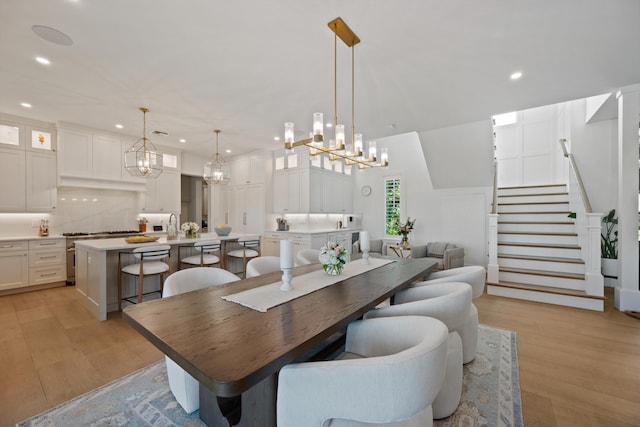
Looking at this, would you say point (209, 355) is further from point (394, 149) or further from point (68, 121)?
point (394, 149)

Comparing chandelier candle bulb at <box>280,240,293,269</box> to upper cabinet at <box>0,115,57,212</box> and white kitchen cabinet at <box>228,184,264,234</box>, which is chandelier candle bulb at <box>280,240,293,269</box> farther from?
upper cabinet at <box>0,115,57,212</box>

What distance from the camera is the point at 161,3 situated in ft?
6.54

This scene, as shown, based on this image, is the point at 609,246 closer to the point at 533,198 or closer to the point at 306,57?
the point at 533,198

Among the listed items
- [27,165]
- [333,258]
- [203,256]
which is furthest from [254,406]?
[27,165]

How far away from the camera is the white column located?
3391 millimetres

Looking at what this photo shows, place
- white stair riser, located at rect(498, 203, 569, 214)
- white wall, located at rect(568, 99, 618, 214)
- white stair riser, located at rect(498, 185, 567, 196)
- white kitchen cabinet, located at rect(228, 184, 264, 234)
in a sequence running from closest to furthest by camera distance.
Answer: white wall, located at rect(568, 99, 618, 214), white stair riser, located at rect(498, 203, 569, 214), white stair riser, located at rect(498, 185, 567, 196), white kitchen cabinet, located at rect(228, 184, 264, 234)

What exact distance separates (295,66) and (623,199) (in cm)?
454

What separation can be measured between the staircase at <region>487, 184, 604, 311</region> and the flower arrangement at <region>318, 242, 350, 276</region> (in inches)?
134

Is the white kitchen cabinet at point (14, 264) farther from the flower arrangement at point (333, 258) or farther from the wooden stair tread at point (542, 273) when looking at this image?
the wooden stair tread at point (542, 273)

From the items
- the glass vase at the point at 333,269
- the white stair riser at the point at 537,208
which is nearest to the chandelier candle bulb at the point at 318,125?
the glass vase at the point at 333,269

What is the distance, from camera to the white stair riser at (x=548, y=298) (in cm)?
354

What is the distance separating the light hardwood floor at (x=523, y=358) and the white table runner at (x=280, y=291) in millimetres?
1428

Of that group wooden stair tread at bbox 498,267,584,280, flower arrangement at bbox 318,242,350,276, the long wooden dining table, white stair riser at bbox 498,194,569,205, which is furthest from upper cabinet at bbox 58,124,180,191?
white stair riser at bbox 498,194,569,205

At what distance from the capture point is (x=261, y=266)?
2.62 meters
